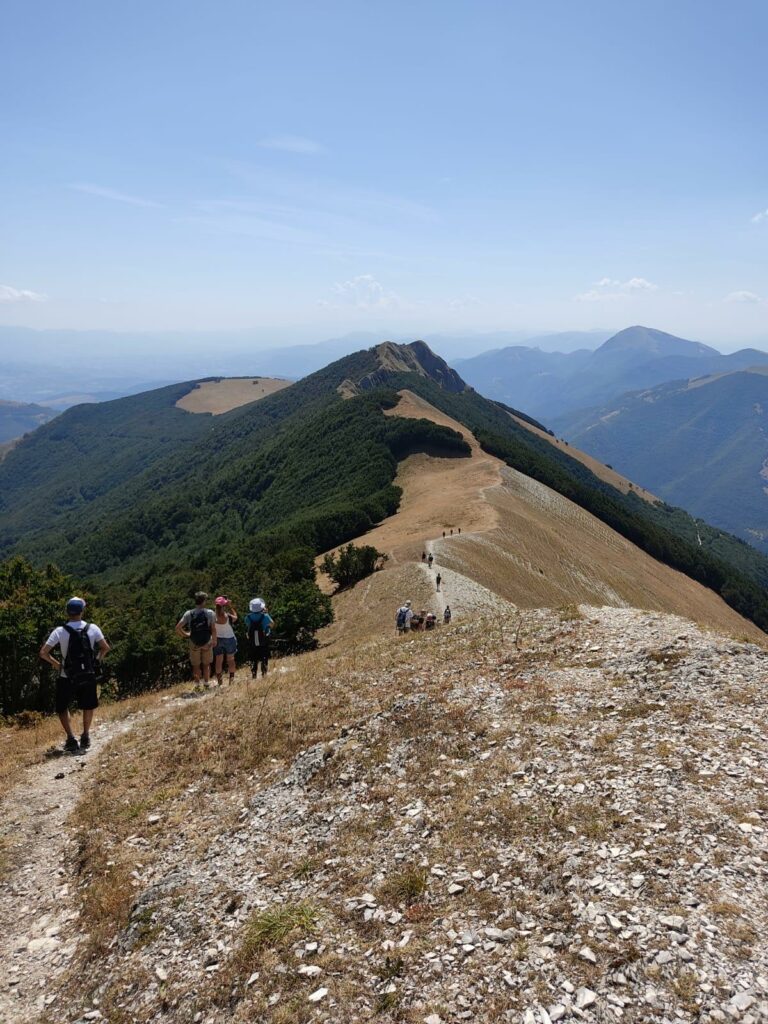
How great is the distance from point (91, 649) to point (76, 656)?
32 cm

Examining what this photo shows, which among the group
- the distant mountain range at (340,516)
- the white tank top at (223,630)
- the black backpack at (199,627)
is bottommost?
the distant mountain range at (340,516)

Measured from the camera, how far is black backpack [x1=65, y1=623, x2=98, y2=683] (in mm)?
12430

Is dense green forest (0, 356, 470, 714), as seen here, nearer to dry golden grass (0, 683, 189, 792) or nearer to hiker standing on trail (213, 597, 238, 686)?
dry golden grass (0, 683, 189, 792)

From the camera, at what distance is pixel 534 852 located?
8.58 m

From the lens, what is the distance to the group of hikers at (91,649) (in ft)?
40.8

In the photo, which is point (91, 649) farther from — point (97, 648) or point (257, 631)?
point (257, 631)

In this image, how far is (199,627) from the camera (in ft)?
52.5

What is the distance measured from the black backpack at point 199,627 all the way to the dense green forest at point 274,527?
10.9 meters

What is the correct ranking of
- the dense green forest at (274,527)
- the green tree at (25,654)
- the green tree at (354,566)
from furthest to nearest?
the green tree at (354,566) → the dense green forest at (274,527) → the green tree at (25,654)

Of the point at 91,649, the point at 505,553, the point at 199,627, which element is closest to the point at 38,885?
the point at 91,649

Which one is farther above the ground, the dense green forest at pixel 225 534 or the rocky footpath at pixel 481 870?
the rocky footpath at pixel 481 870

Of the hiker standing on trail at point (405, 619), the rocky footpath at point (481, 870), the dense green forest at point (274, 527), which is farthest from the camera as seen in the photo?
the dense green forest at point (274, 527)

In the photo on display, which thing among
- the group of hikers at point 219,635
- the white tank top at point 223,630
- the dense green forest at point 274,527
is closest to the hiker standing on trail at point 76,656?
the group of hikers at point 219,635

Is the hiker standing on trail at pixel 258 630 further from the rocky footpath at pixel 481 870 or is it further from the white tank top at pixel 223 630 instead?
the rocky footpath at pixel 481 870
